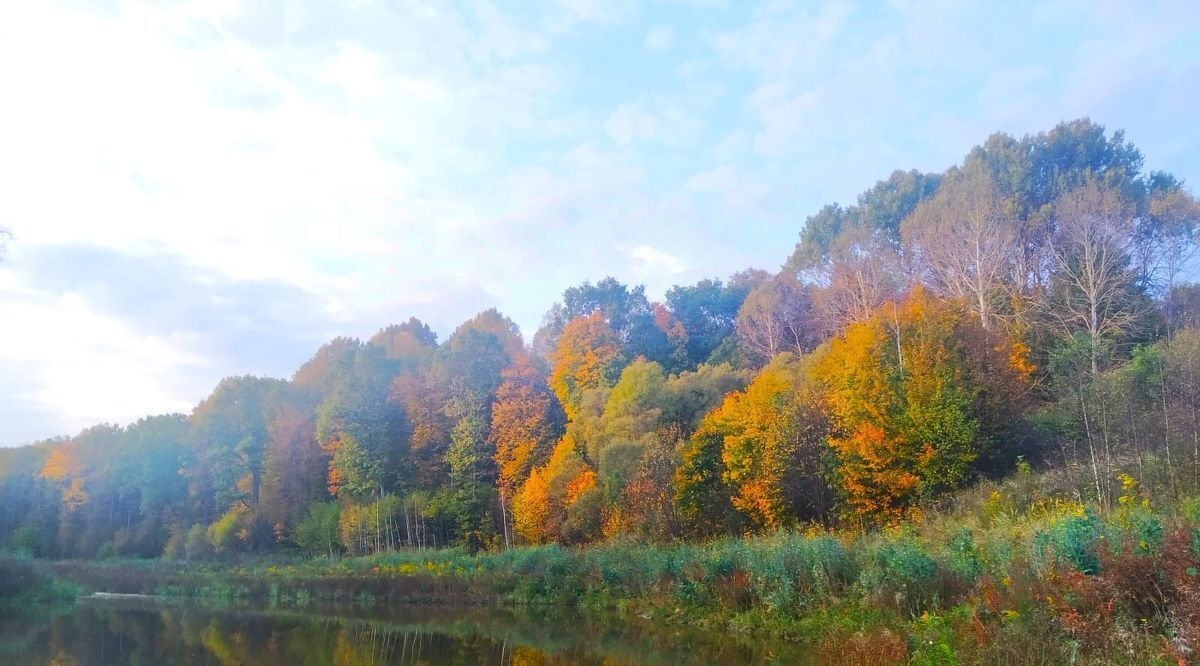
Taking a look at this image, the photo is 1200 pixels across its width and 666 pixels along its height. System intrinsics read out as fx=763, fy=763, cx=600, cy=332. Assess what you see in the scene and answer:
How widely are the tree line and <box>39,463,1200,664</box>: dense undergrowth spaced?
13.1 feet

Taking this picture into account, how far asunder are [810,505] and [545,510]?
56.1 ft

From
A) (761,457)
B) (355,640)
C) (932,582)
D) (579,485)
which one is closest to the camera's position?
(932,582)

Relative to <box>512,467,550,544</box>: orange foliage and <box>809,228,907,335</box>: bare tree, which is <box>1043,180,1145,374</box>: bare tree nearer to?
<box>809,228,907,335</box>: bare tree

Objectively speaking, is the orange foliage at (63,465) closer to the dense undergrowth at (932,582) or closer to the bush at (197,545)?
the bush at (197,545)

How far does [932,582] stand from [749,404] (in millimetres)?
19563

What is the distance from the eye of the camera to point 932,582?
18.5 meters

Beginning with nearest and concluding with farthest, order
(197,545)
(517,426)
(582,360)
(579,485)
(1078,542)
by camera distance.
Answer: (1078,542)
(579,485)
(517,426)
(582,360)
(197,545)

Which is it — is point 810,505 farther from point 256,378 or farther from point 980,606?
point 256,378

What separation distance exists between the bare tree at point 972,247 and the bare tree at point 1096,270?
2.64 meters

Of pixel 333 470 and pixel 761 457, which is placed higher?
pixel 333 470

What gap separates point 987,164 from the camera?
166 ft

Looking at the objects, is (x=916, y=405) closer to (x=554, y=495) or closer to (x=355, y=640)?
(x=554, y=495)

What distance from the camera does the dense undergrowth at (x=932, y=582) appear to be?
12305mm

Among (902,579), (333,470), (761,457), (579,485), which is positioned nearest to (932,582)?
(902,579)
